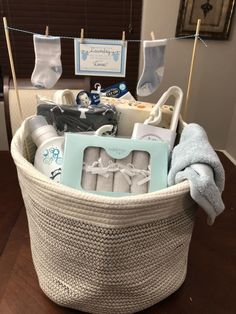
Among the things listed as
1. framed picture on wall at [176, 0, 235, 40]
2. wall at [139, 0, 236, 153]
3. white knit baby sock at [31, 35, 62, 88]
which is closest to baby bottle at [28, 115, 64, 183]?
white knit baby sock at [31, 35, 62, 88]

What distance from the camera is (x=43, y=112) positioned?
2.03 feet

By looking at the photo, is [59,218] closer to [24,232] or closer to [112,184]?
[112,184]

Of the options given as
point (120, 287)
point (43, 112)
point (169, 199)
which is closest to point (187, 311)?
point (120, 287)

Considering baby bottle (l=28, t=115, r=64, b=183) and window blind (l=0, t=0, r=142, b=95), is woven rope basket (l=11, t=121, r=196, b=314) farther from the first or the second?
window blind (l=0, t=0, r=142, b=95)

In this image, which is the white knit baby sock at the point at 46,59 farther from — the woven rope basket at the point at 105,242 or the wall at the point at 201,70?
the wall at the point at 201,70

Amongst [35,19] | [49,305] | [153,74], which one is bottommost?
[49,305]

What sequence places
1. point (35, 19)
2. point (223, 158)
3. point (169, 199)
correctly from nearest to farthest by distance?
point (169, 199)
point (223, 158)
point (35, 19)

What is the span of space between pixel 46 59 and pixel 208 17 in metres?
1.46

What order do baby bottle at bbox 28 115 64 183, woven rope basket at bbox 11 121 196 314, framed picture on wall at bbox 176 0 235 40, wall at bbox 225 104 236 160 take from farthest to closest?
1. wall at bbox 225 104 236 160
2. framed picture on wall at bbox 176 0 235 40
3. baby bottle at bbox 28 115 64 183
4. woven rope basket at bbox 11 121 196 314

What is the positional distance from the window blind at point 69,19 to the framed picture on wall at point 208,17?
287 mm

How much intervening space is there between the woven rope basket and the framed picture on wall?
1.60 metres

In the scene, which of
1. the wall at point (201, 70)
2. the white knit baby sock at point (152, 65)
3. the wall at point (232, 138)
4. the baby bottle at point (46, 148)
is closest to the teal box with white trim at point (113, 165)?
the baby bottle at point (46, 148)

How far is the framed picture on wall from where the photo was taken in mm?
1697

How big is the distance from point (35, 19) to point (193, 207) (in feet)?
5.95
